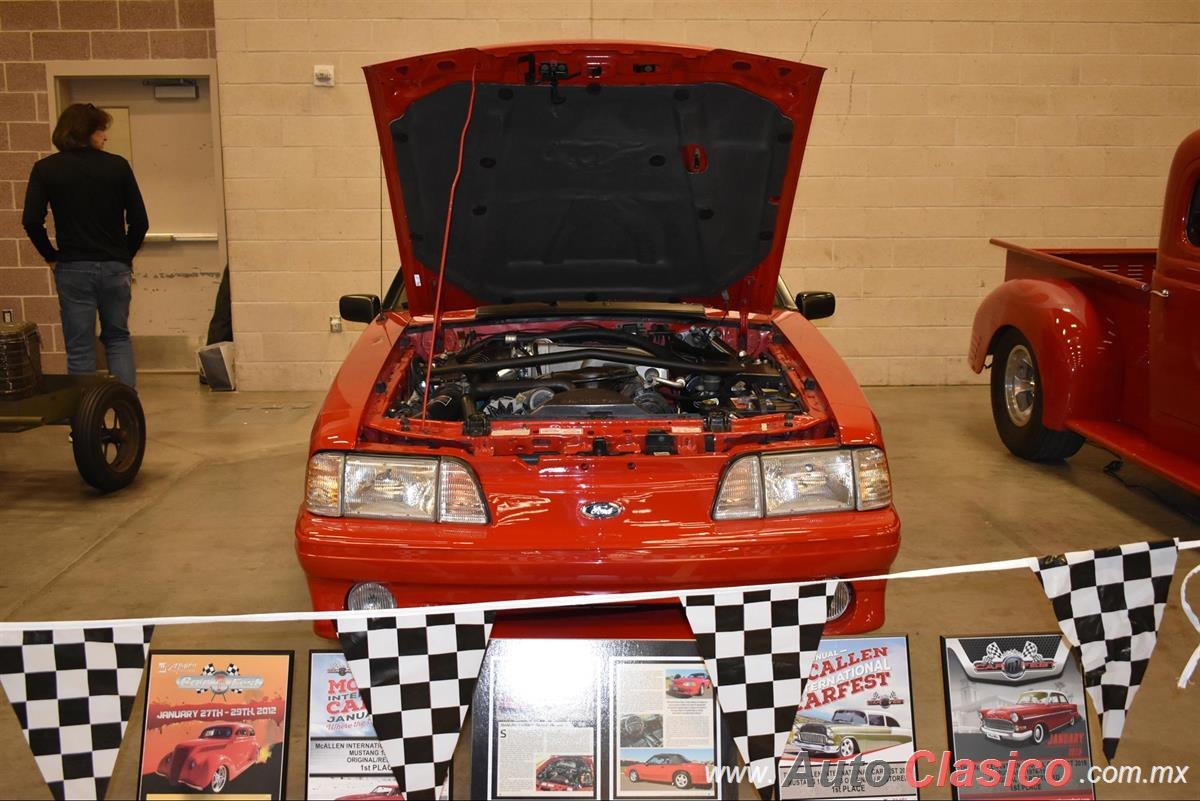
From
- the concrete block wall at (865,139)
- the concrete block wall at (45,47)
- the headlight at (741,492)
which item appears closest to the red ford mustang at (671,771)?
the headlight at (741,492)

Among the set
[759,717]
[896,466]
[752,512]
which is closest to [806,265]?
[896,466]

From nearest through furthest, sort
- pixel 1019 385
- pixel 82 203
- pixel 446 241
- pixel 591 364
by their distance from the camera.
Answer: pixel 446 241 → pixel 591 364 → pixel 82 203 → pixel 1019 385

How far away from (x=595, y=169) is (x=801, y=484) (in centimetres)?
147

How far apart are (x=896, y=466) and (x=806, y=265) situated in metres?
2.62

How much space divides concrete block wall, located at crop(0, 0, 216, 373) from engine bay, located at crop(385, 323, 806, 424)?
232 inches

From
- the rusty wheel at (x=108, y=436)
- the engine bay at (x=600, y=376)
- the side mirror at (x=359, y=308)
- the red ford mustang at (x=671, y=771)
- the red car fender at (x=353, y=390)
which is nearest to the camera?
the red ford mustang at (x=671, y=771)

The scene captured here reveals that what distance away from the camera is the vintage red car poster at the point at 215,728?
8.69 ft

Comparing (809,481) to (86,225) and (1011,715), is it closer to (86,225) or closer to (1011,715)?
(1011,715)

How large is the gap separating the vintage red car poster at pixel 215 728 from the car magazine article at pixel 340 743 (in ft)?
0.26

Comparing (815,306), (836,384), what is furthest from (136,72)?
(836,384)

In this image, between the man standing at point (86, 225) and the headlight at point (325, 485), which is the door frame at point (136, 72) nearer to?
the man standing at point (86, 225)

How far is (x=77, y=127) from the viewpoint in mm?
6527

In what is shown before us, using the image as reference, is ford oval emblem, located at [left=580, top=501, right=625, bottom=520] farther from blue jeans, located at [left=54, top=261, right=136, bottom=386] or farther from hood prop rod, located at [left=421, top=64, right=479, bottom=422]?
blue jeans, located at [left=54, top=261, right=136, bottom=386]

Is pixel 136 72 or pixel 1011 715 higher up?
pixel 136 72
